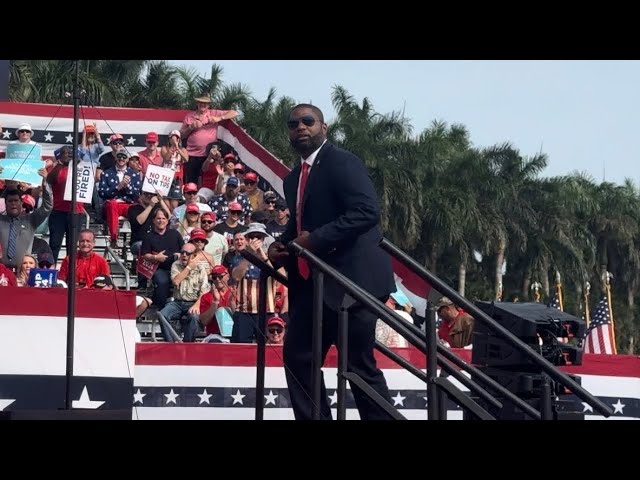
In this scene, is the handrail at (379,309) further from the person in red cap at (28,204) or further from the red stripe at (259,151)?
the red stripe at (259,151)

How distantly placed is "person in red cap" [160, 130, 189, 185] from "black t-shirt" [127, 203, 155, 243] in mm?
1795

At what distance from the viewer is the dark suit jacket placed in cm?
664

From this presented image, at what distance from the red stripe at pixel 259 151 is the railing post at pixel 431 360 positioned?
11.4 meters

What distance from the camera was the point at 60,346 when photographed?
891cm

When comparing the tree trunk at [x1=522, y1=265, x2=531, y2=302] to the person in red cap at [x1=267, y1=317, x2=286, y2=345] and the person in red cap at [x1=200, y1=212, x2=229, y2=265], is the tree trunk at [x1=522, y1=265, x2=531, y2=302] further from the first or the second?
the person in red cap at [x1=267, y1=317, x2=286, y2=345]

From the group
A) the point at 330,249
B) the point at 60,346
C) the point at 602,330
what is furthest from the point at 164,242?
the point at 330,249

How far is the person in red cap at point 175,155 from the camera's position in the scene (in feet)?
55.8

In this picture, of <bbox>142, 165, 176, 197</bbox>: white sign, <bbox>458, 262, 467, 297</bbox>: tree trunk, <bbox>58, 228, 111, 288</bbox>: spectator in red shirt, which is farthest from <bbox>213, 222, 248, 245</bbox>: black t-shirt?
<bbox>458, 262, 467, 297</bbox>: tree trunk

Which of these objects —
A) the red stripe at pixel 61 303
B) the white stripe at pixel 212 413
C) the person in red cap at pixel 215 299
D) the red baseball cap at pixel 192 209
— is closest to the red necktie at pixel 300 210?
the red stripe at pixel 61 303
